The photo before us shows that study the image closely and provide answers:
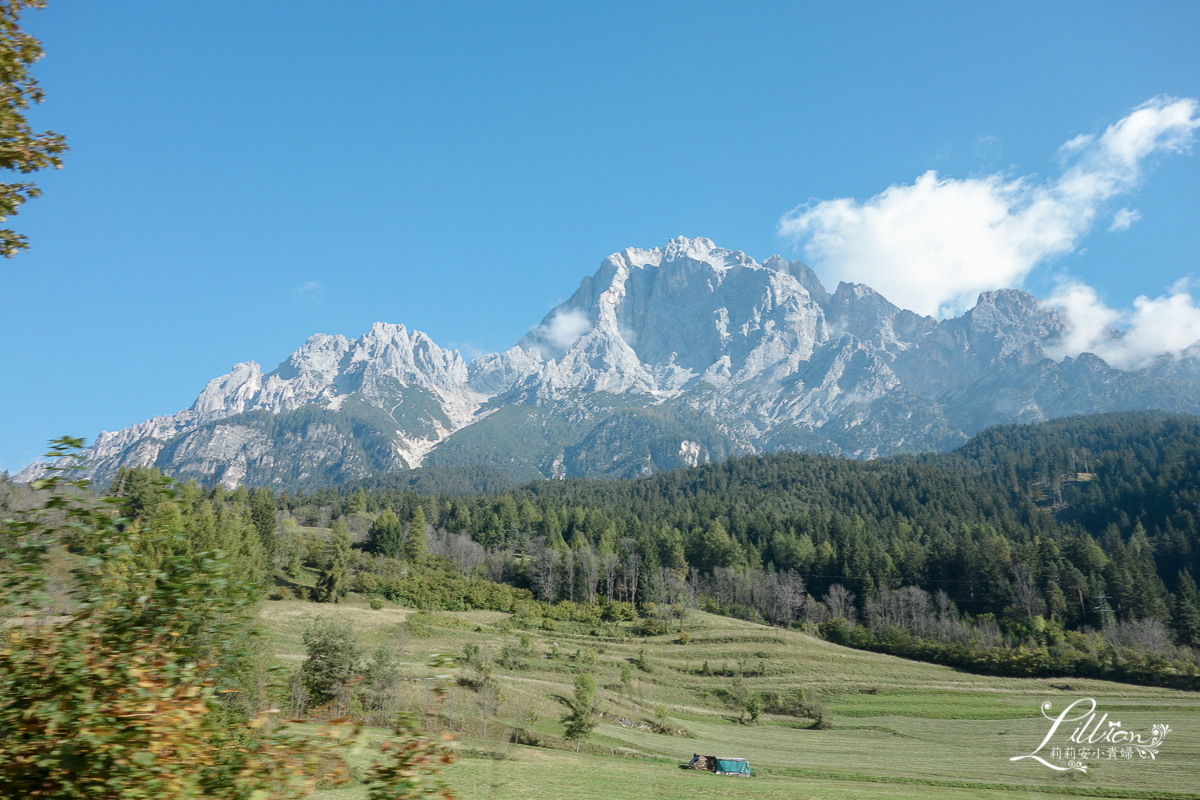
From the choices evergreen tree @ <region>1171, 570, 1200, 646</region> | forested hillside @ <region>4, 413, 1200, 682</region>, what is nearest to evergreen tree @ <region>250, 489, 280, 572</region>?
forested hillside @ <region>4, 413, 1200, 682</region>

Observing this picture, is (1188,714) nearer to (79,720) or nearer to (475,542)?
(79,720)

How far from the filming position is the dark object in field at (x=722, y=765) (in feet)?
128

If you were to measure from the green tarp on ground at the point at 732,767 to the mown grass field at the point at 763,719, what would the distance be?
4.50 feet

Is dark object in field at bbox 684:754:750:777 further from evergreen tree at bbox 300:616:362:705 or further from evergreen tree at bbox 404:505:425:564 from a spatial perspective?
evergreen tree at bbox 404:505:425:564

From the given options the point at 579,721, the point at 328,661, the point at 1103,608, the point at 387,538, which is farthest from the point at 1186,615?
the point at 387,538

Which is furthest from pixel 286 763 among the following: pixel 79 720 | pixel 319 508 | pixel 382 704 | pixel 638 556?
pixel 319 508

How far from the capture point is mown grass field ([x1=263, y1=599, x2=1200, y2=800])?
34.0 meters

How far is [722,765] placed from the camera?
1555 inches

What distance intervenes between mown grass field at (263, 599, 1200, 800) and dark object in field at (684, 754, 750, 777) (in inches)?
56.5

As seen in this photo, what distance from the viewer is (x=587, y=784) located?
31094 mm

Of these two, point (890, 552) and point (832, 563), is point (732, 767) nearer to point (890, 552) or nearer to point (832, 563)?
point (832, 563)

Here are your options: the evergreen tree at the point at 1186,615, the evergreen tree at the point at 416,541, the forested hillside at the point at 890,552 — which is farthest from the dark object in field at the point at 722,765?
the evergreen tree at the point at 1186,615

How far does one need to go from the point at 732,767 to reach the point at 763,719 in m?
29.0

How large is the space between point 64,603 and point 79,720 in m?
1.45
